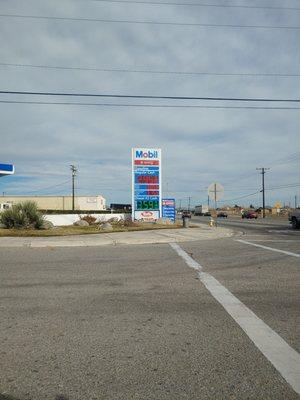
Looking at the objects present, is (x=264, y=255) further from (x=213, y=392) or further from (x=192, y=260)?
(x=213, y=392)

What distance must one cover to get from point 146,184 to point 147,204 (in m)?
1.62

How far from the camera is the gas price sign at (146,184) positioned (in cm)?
3616

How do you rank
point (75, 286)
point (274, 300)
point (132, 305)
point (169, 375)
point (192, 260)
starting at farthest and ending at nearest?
point (192, 260) < point (75, 286) < point (274, 300) < point (132, 305) < point (169, 375)

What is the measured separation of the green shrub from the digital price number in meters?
11.1

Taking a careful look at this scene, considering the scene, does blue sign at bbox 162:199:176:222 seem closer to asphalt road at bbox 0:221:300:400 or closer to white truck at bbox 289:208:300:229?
white truck at bbox 289:208:300:229

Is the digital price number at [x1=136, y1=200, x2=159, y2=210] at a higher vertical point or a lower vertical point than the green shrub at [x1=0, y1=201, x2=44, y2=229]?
higher

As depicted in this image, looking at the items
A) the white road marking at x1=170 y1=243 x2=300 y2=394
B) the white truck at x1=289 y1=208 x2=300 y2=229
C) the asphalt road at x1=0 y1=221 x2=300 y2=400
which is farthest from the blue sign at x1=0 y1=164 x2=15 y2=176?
the white road marking at x1=170 y1=243 x2=300 y2=394

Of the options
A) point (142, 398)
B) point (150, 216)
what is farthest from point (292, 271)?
point (150, 216)

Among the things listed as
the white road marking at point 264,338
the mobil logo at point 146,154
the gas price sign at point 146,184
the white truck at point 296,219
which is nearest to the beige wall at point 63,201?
the mobil logo at point 146,154

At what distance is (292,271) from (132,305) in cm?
523

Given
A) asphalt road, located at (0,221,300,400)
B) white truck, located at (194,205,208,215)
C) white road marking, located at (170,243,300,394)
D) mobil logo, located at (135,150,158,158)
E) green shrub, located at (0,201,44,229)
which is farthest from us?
white truck, located at (194,205,208,215)

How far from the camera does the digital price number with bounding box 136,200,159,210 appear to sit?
3628 cm

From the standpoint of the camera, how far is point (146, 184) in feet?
119

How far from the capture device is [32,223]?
86.0 feet
